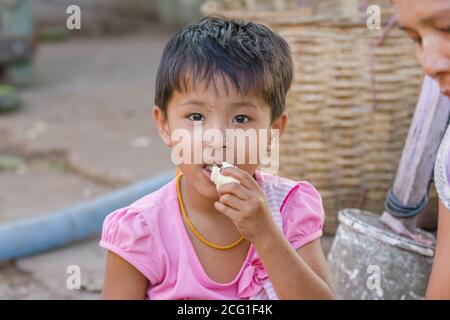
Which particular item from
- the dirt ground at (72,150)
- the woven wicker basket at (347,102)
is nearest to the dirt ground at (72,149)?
the dirt ground at (72,150)

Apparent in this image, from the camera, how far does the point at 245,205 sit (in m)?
1.82

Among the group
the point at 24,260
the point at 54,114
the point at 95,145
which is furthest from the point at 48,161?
the point at 24,260

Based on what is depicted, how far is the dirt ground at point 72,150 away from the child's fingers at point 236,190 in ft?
4.37

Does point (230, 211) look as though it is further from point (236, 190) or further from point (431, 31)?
point (431, 31)

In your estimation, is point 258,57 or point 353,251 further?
point 353,251

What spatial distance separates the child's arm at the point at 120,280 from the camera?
6.83 feet

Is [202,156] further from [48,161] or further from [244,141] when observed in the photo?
[48,161]

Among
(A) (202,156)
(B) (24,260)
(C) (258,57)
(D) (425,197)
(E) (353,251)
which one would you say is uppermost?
(C) (258,57)

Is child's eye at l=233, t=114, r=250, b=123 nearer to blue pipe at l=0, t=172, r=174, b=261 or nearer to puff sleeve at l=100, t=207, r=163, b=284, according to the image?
puff sleeve at l=100, t=207, r=163, b=284

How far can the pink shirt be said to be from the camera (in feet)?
6.87

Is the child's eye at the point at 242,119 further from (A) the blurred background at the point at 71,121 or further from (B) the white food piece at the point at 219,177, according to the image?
(A) the blurred background at the point at 71,121

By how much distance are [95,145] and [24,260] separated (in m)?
1.64

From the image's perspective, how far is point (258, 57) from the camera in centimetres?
205

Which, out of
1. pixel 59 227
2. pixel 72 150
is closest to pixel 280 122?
pixel 59 227
